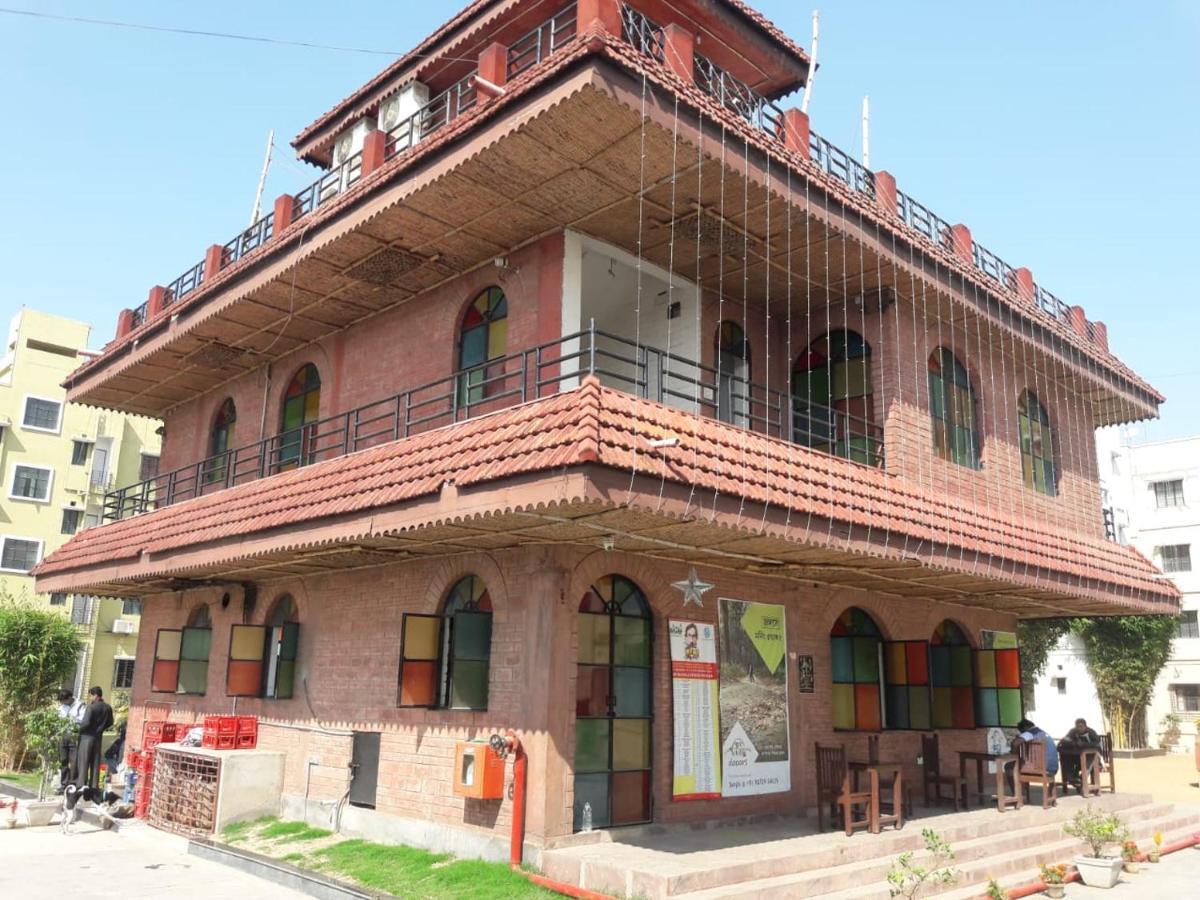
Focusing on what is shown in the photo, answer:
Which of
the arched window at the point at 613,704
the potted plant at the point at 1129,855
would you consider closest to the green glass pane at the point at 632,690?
the arched window at the point at 613,704

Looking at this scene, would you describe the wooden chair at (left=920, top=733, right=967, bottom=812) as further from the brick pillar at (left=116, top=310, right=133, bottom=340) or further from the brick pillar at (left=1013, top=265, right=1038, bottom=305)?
the brick pillar at (left=116, top=310, right=133, bottom=340)

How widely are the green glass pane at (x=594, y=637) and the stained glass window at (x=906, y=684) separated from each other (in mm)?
6402

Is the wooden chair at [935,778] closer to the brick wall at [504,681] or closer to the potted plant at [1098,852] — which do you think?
the brick wall at [504,681]

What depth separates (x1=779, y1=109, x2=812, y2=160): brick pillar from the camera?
13.7 meters

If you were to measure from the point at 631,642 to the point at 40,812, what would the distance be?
9.87 m

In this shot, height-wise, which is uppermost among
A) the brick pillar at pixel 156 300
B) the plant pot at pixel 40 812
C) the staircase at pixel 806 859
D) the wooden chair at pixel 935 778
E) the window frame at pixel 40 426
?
the window frame at pixel 40 426

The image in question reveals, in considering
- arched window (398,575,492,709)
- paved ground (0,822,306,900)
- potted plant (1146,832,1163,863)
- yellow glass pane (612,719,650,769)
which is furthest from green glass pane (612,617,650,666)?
potted plant (1146,832,1163,863)

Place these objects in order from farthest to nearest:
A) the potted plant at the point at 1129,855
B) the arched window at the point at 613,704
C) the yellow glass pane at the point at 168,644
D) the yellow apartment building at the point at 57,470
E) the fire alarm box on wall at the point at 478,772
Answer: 1. the yellow apartment building at the point at 57,470
2. the yellow glass pane at the point at 168,644
3. the potted plant at the point at 1129,855
4. the arched window at the point at 613,704
5. the fire alarm box on wall at the point at 478,772

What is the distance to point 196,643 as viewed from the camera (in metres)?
18.2

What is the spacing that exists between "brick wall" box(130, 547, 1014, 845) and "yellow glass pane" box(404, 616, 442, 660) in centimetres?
39

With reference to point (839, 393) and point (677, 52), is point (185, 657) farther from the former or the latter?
point (677, 52)

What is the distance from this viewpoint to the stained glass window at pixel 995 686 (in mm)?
16922

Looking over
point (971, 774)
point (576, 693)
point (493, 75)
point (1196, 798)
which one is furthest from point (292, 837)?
point (1196, 798)

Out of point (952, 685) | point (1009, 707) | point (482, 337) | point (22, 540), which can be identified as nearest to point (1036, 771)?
point (952, 685)
